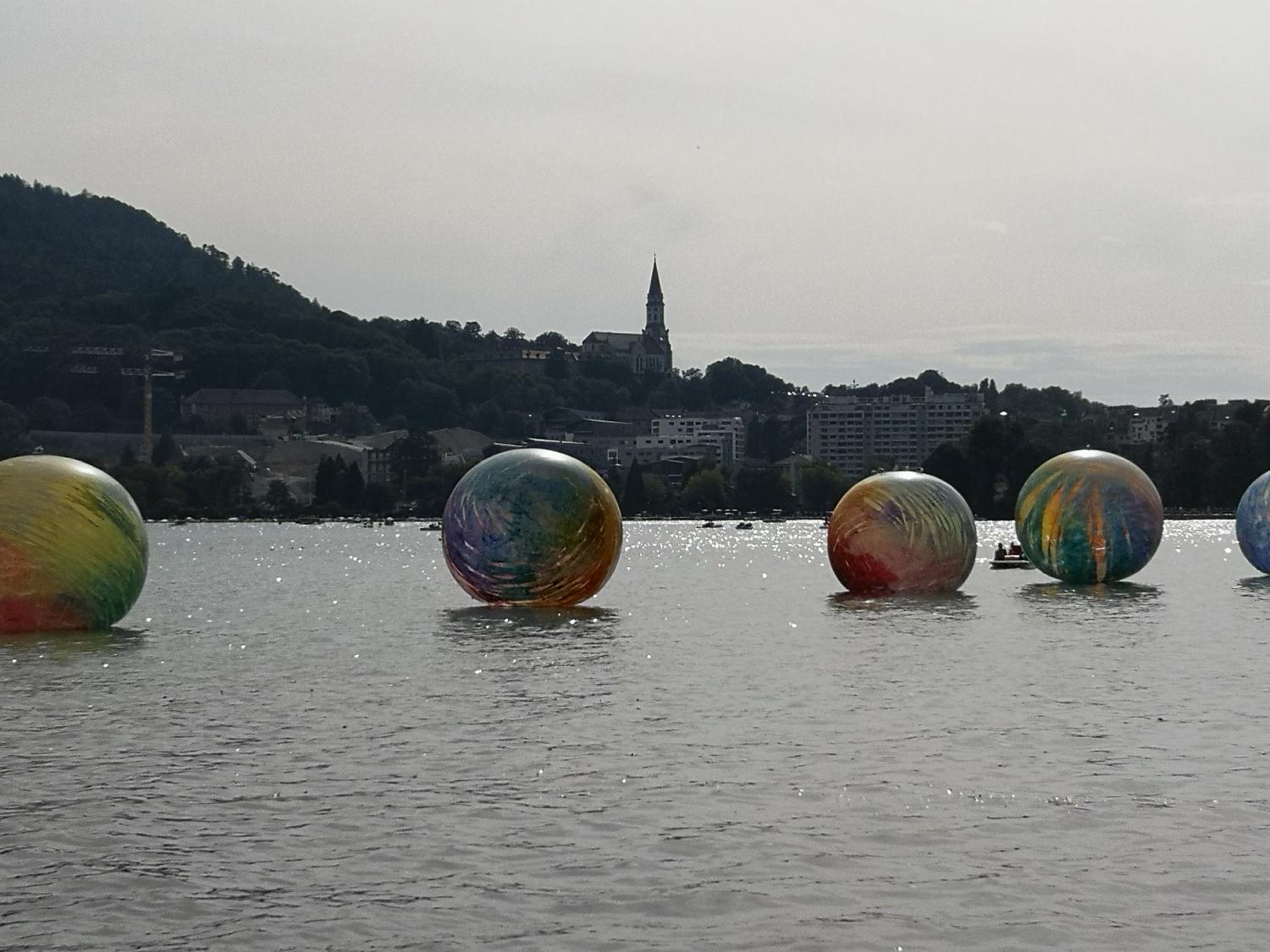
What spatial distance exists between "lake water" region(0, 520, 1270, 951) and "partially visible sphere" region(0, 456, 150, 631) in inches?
34.5

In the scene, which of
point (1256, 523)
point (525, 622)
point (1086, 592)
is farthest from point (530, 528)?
point (1256, 523)

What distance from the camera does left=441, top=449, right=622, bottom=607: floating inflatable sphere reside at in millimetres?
35562

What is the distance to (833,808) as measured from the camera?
16016 millimetres

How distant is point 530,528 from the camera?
35656 millimetres

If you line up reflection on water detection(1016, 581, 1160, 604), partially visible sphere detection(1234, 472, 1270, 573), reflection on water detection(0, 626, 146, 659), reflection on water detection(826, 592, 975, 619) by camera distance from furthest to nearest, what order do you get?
partially visible sphere detection(1234, 472, 1270, 573) < reflection on water detection(1016, 581, 1160, 604) < reflection on water detection(826, 592, 975, 619) < reflection on water detection(0, 626, 146, 659)

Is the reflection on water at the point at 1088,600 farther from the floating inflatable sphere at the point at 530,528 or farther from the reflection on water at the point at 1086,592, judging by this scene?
the floating inflatable sphere at the point at 530,528

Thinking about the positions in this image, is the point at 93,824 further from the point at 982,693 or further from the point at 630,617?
the point at 630,617

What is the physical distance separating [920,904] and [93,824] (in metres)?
6.50

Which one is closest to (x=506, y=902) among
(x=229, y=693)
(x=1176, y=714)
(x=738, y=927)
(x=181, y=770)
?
(x=738, y=927)

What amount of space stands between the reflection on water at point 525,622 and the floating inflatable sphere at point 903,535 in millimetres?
5137

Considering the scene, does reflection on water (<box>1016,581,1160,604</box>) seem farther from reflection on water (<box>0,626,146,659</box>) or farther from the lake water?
reflection on water (<box>0,626,146,659</box>)

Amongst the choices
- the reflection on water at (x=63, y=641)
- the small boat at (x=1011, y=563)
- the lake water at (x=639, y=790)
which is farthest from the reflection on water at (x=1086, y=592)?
the reflection on water at (x=63, y=641)

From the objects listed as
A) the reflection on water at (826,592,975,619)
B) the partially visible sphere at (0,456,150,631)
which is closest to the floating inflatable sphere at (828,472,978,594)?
the reflection on water at (826,592,975,619)

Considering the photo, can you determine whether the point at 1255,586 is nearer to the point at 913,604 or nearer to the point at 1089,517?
the point at 1089,517
